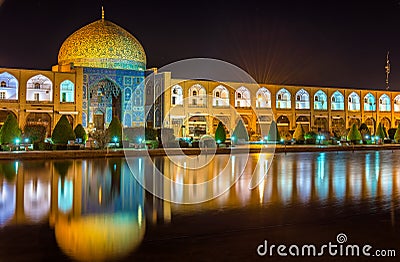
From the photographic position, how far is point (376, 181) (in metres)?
7.36

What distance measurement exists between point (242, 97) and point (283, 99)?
301 centimetres

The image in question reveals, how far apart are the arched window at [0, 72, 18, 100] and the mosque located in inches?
1.7

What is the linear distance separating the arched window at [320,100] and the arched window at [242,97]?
4876mm

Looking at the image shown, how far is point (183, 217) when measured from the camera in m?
4.46

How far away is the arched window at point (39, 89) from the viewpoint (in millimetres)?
22828

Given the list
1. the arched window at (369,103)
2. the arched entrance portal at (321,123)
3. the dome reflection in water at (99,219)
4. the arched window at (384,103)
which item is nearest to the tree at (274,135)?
the arched entrance portal at (321,123)

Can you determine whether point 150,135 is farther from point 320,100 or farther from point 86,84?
point 320,100

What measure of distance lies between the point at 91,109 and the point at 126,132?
15.1 ft

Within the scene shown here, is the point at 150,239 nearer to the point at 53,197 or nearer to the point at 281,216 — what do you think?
the point at 281,216

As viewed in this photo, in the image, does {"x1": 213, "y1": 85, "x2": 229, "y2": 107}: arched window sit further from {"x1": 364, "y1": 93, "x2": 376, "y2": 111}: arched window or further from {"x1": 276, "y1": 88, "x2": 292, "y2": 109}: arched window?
{"x1": 364, "y1": 93, "x2": 376, "y2": 111}: arched window

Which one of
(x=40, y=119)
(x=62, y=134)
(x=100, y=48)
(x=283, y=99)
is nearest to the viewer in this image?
(x=62, y=134)

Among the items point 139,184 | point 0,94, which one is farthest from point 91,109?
point 139,184

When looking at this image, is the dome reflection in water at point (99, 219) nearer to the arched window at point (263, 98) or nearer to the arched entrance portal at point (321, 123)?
the arched window at point (263, 98)

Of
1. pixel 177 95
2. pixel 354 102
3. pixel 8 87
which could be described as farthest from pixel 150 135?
pixel 354 102
